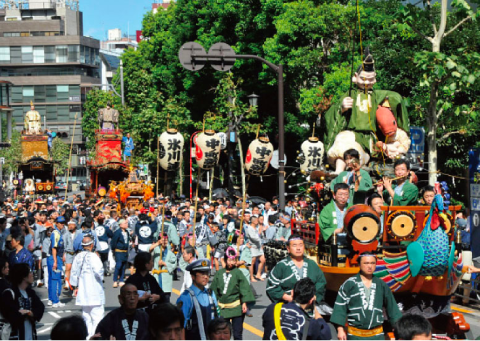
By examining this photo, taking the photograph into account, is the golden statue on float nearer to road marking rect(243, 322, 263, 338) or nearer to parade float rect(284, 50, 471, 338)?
road marking rect(243, 322, 263, 338)

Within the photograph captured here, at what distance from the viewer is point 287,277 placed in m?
8.97

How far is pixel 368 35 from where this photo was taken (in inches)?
1206

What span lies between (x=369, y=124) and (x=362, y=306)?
6.13 metres

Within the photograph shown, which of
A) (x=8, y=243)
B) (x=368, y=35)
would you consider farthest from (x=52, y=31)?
(x=8, y=243)

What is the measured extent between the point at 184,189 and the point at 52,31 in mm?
58794

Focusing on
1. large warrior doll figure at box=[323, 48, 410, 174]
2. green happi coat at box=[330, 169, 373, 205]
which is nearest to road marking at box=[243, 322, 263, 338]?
green happi coat at box=[330, 169, 373, 205]

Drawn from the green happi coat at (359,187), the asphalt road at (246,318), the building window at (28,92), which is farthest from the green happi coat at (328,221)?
the building window at (28,92)

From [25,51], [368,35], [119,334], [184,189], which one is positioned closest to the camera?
[119,334]

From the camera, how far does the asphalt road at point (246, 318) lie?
12.5 m

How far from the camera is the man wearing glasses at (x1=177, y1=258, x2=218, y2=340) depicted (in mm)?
7902

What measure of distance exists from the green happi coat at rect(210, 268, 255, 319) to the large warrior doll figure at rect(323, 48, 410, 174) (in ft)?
14.6

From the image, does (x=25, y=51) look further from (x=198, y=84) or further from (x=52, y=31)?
(x=198, y=84)

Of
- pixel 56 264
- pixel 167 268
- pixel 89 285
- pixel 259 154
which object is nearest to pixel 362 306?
pixel 89 285

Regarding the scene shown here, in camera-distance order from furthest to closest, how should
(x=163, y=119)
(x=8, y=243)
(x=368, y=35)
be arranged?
(x=163, y=119) → (x=368, y=35) → (x=8, y=243)
